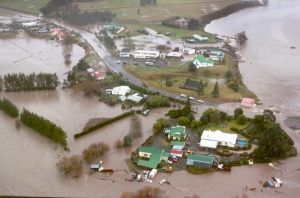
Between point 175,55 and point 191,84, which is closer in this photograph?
point 191,84

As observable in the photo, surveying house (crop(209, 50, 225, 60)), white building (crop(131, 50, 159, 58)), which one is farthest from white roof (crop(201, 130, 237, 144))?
white building (crop(131, 50, 159, 58))

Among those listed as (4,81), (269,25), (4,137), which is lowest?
(4,137)

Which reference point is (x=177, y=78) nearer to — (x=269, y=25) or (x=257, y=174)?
(x=257, y=174)

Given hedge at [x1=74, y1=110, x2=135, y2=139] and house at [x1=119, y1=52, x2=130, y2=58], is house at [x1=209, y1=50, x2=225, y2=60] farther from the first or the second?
hedge at [x1=74, y1=110, x2=135, y2=139]

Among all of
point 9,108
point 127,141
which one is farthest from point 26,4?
point 127,141

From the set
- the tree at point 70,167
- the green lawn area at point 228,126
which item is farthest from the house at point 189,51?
the tree at point 70,167

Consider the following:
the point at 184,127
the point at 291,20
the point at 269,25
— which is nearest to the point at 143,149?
the point at 184,127

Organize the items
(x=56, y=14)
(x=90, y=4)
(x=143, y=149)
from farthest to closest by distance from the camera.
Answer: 1. (x=90, y=4)
2. (x=56, y=14)
3. (x=143, y=149)

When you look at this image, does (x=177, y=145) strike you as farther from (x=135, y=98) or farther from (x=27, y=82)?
(x=27, y=82)
